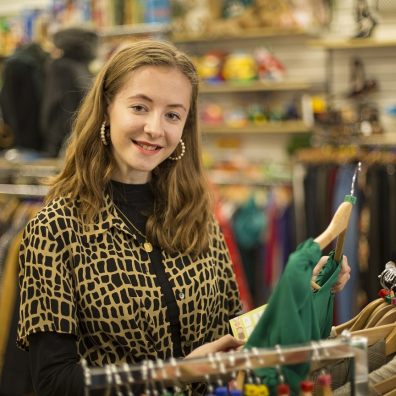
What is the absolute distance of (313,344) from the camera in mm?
1322

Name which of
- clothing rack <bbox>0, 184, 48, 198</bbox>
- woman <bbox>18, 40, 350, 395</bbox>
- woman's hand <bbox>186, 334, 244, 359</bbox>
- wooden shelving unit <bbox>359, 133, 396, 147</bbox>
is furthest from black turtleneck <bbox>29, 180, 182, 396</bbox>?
wooden shelving unit <bbox>359, 133, 396, 147</bbox>

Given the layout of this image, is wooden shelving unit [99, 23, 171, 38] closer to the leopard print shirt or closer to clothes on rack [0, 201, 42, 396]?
clothes on rack [0, 201, 42, 396]

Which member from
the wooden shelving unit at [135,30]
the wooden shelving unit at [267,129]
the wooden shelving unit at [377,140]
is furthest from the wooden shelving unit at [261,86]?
the wooden shelving unit at [377,140]

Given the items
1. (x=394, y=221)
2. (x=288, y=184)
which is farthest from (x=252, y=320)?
(x=288, y=184)

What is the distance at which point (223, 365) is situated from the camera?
1.27 meters

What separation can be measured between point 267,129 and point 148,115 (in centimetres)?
386

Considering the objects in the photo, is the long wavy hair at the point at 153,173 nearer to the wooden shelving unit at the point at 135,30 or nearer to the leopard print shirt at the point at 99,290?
the leopard print shirt at the point at 99,290

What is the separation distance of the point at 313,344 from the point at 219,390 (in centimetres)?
19

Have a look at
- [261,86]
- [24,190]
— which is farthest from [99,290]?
[261,86]

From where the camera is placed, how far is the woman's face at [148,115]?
175cm

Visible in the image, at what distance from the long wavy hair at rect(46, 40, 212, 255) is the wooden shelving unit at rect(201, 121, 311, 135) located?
3388 mm

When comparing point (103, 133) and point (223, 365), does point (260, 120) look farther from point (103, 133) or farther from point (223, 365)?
point (223, 365)

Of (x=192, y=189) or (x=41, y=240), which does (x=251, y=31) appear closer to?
(x=192, y=189)

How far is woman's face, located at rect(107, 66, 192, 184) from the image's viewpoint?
5.75 ft
